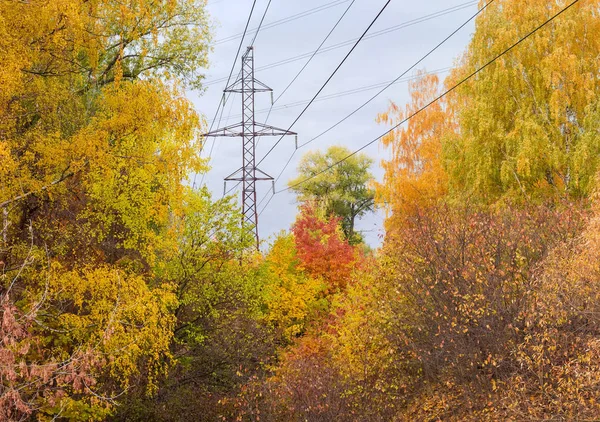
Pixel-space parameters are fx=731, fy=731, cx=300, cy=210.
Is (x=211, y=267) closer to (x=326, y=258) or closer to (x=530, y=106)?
→ (x=326, y=258)

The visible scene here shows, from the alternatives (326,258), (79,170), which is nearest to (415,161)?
(326,258)

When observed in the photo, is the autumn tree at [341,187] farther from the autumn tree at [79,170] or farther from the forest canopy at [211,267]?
the autumn tree at [79,170]

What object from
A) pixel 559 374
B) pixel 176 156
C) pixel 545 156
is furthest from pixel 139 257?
pixel 545 156

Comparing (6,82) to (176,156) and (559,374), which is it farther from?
(559,374)

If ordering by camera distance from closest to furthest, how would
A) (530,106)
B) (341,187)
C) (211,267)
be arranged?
(211,267) → (530,106) → (341,187)

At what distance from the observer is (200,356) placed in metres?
21.0

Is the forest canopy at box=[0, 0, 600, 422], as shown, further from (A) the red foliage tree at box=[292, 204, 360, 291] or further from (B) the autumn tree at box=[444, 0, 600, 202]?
(A) the red foliage tree at box=[292, 204, 360, 291]

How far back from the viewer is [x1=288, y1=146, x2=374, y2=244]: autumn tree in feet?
219

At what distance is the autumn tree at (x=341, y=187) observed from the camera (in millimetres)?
66750

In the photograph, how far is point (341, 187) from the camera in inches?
2714

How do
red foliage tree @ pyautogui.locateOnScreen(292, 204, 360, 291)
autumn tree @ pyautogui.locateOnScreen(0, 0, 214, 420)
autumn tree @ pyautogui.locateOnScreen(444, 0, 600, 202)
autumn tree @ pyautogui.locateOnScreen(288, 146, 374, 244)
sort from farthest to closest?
autumn tree @ pyautogui.locateOnScreen(288, 146, 374, 244)
red foliage tree @ pyautogui.locateOnScreen(292, 204, 360, 291)
autumn tree @ pyautogui.locateOnScreen(444, 0, 600, 202)
autumn tree @ pyautogui.locateOnScreen(0, 0, 214, 420)

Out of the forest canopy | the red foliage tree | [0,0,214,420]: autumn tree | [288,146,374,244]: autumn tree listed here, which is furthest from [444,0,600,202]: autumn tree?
[288,146,374,244]: autumn tree

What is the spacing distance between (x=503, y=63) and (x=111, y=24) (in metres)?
15.7

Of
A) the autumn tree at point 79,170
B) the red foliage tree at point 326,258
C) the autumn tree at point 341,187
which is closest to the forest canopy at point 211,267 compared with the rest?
the autumn tree at point 79,170
